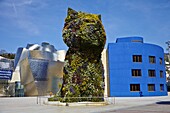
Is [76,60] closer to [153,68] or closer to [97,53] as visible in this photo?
[97,53]

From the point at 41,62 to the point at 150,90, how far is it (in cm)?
2491

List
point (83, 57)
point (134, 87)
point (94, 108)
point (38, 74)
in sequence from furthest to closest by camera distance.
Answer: point (38, 74) → point (134, 87) → point (83, 57) → point (94, 108)

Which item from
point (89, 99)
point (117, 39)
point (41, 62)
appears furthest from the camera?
point (41, 62)

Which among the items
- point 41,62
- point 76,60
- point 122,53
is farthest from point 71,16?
point 41,62

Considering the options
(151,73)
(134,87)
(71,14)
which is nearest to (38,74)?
(134,87)

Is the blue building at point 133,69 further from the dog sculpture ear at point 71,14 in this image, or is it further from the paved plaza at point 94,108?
the dog sculpture ear at point 71,14

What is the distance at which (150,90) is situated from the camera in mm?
43031

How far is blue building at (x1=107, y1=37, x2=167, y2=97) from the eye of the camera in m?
41.9

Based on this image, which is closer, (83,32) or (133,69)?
(83,32)

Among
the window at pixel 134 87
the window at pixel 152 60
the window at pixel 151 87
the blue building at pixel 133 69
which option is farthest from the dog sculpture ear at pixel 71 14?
the window at pixel 151 87

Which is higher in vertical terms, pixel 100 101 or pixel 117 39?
pixel 117 39

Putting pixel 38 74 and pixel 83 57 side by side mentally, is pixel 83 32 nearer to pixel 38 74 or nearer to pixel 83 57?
pixel 83 57

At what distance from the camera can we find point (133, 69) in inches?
1662

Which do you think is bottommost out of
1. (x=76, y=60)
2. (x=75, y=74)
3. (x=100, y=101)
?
(x=100, y=101)
